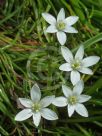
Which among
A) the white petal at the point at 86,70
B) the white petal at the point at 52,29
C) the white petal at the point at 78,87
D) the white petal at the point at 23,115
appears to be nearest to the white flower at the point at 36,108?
the white petal at the point at 23,115

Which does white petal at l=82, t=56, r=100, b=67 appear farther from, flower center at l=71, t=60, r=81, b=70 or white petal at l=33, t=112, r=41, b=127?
white petal at l=33, t=112, r=41, b=127

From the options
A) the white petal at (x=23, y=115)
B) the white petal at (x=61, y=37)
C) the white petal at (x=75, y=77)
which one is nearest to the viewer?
the white petal at (x=23, y=115)

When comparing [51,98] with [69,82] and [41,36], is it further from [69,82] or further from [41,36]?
[41,36]

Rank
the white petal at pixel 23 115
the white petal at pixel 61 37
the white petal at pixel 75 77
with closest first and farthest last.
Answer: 1. the white petal at pixel 23 115
2. the white petal at pixel 75 77
3. the white petal at pixel 61 37

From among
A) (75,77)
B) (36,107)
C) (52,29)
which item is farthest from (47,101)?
(52,29)

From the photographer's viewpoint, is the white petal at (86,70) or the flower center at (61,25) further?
the flower center at (61,25)

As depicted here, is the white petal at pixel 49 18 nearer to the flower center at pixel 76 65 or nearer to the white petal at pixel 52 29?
the white petal at pixel 52 29

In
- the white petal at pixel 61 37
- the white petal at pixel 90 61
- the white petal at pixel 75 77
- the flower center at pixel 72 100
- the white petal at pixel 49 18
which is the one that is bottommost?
the flower center at pixel 72 100

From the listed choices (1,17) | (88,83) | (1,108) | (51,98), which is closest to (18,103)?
(1,108)
